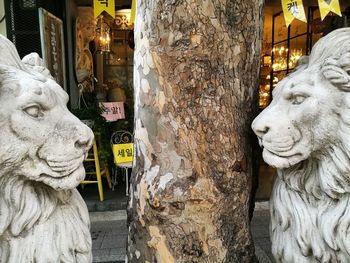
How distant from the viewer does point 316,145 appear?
65.8 inches

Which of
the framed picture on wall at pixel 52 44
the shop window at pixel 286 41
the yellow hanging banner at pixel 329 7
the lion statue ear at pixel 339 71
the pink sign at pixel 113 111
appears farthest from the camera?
the shop window at pixel 286 41

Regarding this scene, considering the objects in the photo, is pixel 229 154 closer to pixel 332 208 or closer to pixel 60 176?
pixel 332 208

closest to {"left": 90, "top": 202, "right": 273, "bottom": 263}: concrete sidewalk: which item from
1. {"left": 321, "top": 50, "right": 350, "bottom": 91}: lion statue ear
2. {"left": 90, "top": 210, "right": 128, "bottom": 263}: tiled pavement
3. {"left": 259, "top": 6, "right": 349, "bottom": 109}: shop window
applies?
{"left": 90, "top": 210, "right": 128, "bottom": 263}: tiled pavement

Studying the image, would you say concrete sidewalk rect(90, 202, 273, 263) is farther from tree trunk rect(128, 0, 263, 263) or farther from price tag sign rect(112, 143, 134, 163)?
tree trunk rect(128, 0, 263, 263)

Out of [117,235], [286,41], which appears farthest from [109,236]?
[286,41]

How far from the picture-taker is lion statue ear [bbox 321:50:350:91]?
1584 millimetres

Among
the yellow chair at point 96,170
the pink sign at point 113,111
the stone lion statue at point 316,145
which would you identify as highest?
the stone lion statue at point 316,145

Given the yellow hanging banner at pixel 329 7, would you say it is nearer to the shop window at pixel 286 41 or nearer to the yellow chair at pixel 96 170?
the yellow chair at pixel 96 170

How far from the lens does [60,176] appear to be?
5.07 feet

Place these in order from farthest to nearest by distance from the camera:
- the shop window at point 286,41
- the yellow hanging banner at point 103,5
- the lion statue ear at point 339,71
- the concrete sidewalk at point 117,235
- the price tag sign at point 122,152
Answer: the shop window at point 286,41 → the price tag sign at point 122,152 → the yellow hanging banner at point 103,5 → the concrete sidewalk at point 117,235 → the lion statue ear at point 339,71

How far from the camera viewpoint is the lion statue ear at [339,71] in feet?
5.20

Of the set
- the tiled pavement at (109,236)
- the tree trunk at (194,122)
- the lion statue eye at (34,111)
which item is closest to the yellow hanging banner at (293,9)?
the tree trunk at (194,122)

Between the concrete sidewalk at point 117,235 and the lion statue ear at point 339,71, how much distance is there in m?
2.58

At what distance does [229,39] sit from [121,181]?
4.51 m
